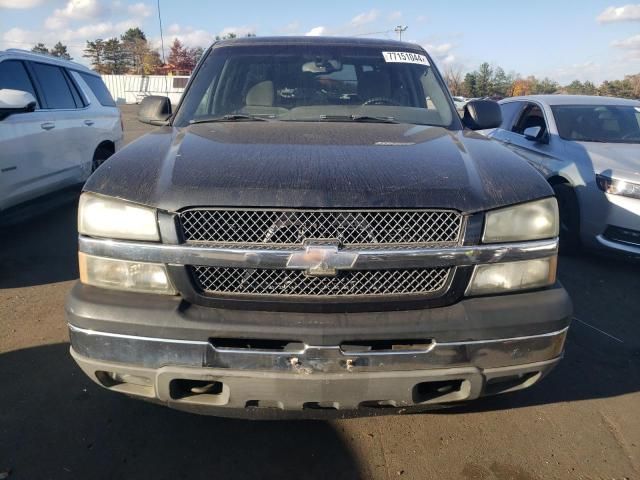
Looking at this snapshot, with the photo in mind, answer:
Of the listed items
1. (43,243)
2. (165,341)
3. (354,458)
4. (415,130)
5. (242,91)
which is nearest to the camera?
(165,341)

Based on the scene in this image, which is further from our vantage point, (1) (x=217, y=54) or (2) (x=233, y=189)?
(1) (x=217, y=54)

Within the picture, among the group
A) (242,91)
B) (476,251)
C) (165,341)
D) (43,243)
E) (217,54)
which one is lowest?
(43,243)

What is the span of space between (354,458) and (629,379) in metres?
1.89

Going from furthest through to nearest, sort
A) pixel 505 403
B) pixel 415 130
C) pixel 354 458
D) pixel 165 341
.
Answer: pixel 415 130, pixel 505 403, pixel 354 458, pixel 165 341

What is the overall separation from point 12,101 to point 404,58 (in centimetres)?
343

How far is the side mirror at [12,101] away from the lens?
4.42 m

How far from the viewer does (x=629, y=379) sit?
3.08 meters

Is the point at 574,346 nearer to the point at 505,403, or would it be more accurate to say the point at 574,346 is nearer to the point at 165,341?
the point at 505,403

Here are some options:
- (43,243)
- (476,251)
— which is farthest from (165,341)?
(43,243)

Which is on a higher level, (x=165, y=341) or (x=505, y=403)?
(x=165, y=341)

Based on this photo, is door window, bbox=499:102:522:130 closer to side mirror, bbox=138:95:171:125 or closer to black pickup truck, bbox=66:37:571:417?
side mirror, bbox=138:95:171:125

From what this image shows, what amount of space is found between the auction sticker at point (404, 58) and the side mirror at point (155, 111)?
1.59m

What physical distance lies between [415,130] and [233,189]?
1422mm

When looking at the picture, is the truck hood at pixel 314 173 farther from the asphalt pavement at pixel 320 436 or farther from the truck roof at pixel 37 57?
the truck roof at pixel 37 57
